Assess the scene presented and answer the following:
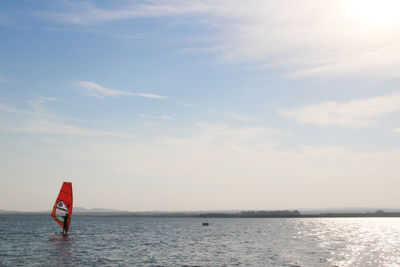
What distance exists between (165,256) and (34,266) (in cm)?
1422

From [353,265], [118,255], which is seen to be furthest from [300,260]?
[118,255]

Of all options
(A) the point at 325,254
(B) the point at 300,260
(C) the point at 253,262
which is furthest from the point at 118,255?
(A) the point at 325,254

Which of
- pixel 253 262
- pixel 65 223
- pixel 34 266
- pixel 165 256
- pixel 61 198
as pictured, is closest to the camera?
pixel 34 266

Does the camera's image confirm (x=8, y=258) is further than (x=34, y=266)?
Yes

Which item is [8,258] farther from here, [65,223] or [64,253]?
[65,223]

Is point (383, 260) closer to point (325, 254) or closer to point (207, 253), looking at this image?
point (325, 254)

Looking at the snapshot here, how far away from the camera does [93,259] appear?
4028 cm

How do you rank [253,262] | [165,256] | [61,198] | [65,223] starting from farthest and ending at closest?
[65,223] → [61,198] → [165,256] → [253,262]

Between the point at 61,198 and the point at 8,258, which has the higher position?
the point at 61,198

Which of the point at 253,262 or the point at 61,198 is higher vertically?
the point at 61,198

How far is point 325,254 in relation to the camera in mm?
45031

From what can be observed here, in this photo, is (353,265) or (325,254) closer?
(353,265)

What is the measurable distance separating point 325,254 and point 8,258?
3616 centimetres

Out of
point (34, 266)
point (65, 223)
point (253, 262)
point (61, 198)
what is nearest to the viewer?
point (34, 266)
